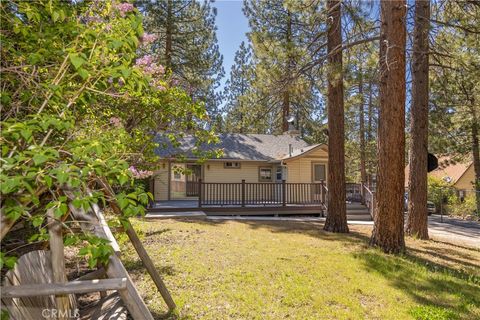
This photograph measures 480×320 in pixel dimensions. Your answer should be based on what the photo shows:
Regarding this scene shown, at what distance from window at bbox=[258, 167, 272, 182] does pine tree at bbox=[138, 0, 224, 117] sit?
235 inches

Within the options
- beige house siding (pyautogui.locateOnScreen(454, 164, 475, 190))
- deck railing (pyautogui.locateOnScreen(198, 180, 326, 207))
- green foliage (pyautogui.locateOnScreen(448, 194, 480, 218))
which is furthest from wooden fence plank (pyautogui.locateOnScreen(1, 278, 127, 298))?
beige house siding (pyautogui.locateOnScreen(454, 164, 475, 190))

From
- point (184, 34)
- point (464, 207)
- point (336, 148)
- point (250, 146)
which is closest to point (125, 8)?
point (336, 148)

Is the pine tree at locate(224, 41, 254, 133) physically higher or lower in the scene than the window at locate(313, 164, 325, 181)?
higher

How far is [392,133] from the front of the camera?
22.6ft

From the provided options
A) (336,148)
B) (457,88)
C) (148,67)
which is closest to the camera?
(148,67)

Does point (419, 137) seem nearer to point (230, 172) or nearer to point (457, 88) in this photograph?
point (230, 172)

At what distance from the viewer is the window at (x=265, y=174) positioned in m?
18.7

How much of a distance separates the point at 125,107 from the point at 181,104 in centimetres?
114

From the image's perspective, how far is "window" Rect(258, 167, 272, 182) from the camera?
1870cm

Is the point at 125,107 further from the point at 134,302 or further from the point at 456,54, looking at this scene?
the point at 456,54

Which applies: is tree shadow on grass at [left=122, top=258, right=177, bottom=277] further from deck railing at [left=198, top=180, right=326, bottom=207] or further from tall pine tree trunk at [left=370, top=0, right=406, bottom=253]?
deck railing at [left=198, top=180, right=326, bottom=207]

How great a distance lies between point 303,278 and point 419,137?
20.5 ft

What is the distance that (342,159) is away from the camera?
9711 mm

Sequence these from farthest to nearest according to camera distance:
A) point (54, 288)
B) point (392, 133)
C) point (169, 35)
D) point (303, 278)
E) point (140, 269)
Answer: point (169, 35) < point (392, 133) < point (140, 269) < point (303, 278) < point (54, 288)
